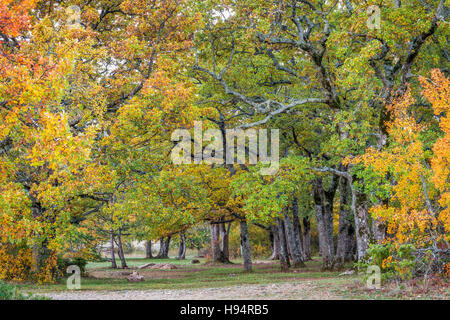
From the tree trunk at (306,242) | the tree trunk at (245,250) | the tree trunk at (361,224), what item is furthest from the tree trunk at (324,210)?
the tree trunk at (306,242)

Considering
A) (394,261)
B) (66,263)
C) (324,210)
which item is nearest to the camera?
(394,261)

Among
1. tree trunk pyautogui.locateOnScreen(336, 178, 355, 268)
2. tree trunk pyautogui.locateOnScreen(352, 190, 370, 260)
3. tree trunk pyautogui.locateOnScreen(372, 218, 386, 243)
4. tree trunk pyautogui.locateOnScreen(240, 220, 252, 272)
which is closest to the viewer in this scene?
tree trunk pyautogui.locateOnScreen(372, 218, 386, 243)

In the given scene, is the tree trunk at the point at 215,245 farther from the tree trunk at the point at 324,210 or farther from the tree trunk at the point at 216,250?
the tree trunk at the point at 324,210

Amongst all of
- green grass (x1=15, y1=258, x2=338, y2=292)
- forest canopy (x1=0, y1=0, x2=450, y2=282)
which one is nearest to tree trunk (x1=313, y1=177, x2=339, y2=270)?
forest canopy (x1=0, y1=0, x2=450, y2=282)

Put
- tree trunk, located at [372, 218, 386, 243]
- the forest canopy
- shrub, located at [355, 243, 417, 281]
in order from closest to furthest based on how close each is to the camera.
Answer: shrub, located at [355, 243, 417, 281], the forest canopy, tree trunk, located at [372, 218, 386, 243]

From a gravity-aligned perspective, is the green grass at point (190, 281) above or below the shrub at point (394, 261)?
below

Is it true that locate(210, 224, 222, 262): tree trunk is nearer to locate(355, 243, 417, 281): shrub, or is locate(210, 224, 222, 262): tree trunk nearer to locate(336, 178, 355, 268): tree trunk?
locate(336, 178, 355, 268): tree trunk

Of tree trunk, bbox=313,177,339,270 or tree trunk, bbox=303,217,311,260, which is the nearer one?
tree trunk, bbox=313,177,339,270

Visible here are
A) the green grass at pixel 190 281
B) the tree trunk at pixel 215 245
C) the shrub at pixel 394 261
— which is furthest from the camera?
the tree trunk at pixel 215 245

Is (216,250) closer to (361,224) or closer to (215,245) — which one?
(215,245)

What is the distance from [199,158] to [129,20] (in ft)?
22.7

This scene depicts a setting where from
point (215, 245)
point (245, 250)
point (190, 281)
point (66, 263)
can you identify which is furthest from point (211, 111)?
point (215, 245)
